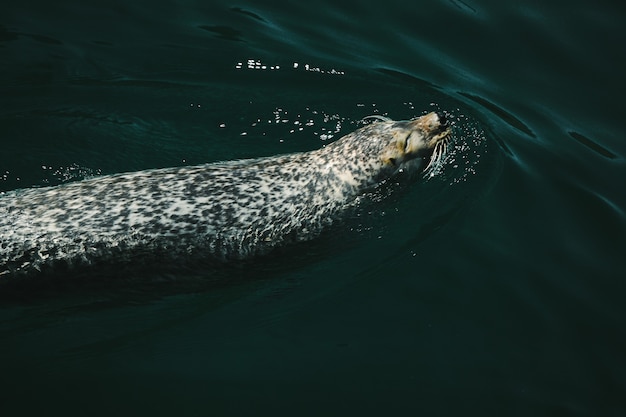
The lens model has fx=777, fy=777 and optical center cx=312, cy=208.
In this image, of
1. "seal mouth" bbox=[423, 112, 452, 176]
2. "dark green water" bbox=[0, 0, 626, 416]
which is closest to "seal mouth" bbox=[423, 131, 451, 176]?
"seal mouth" bbox=[423, 112, 452, 176]

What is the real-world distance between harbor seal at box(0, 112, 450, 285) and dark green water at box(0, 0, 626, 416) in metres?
0.34

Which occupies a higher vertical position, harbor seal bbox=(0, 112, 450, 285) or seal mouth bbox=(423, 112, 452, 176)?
seal mouth bbox=(423, 112, 452, 176)

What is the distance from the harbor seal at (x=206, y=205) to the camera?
23.1 ft

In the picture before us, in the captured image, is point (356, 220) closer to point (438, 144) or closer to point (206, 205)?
point (438, 144)

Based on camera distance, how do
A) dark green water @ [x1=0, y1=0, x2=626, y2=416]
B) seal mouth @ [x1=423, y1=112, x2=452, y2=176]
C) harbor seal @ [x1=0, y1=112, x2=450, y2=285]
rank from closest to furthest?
dark green water @ [x1=0, y1=0, x2=626, y2=416] → harbor seal @ [x1=0, y1=112, x2=450, y2=285] → seal mouth @ [x1=423, y1=112, x2=452, y2=176]

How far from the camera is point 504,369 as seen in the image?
6.87 meters

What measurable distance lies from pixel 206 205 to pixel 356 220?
1644mm

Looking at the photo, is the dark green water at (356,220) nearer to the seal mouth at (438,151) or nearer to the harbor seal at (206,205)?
A: the seal mouth at (438,151)

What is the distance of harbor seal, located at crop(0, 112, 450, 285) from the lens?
7.03 m

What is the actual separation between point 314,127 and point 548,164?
9.81 ft

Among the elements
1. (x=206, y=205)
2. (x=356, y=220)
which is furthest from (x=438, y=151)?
(x=206, y=205)

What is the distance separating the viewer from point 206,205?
757 centimetres

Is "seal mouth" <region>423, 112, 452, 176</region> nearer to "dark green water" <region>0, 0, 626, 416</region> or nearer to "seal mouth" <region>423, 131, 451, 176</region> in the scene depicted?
"seal mouth" <region>423, 131, 451, 176</region>

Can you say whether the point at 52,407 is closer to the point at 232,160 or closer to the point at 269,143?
the point at 232,160
